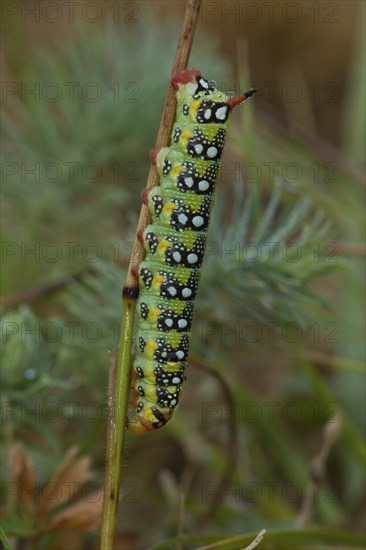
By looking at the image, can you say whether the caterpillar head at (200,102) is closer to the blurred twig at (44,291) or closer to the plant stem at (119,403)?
the plant stem at (119,403)

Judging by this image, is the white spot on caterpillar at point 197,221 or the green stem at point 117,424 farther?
the white spot on caterpillar at point 197,221

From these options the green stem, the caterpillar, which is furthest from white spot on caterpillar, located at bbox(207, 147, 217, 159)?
the green stem

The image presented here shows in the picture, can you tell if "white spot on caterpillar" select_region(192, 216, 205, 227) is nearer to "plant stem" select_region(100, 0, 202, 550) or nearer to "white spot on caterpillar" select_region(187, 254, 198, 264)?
"white spot on caterpillar" select_region(187, 254, 198, 264)

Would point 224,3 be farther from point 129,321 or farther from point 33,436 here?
point 129,321

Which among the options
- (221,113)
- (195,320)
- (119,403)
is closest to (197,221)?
(221,113)

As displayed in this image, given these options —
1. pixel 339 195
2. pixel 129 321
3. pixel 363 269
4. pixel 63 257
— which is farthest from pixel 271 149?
pixel 129 321

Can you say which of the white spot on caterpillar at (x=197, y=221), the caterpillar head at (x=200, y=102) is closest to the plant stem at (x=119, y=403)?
the caterpillar head at (x=200, y=102)

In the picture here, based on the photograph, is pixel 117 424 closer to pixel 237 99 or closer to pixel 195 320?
pixel 237 99
